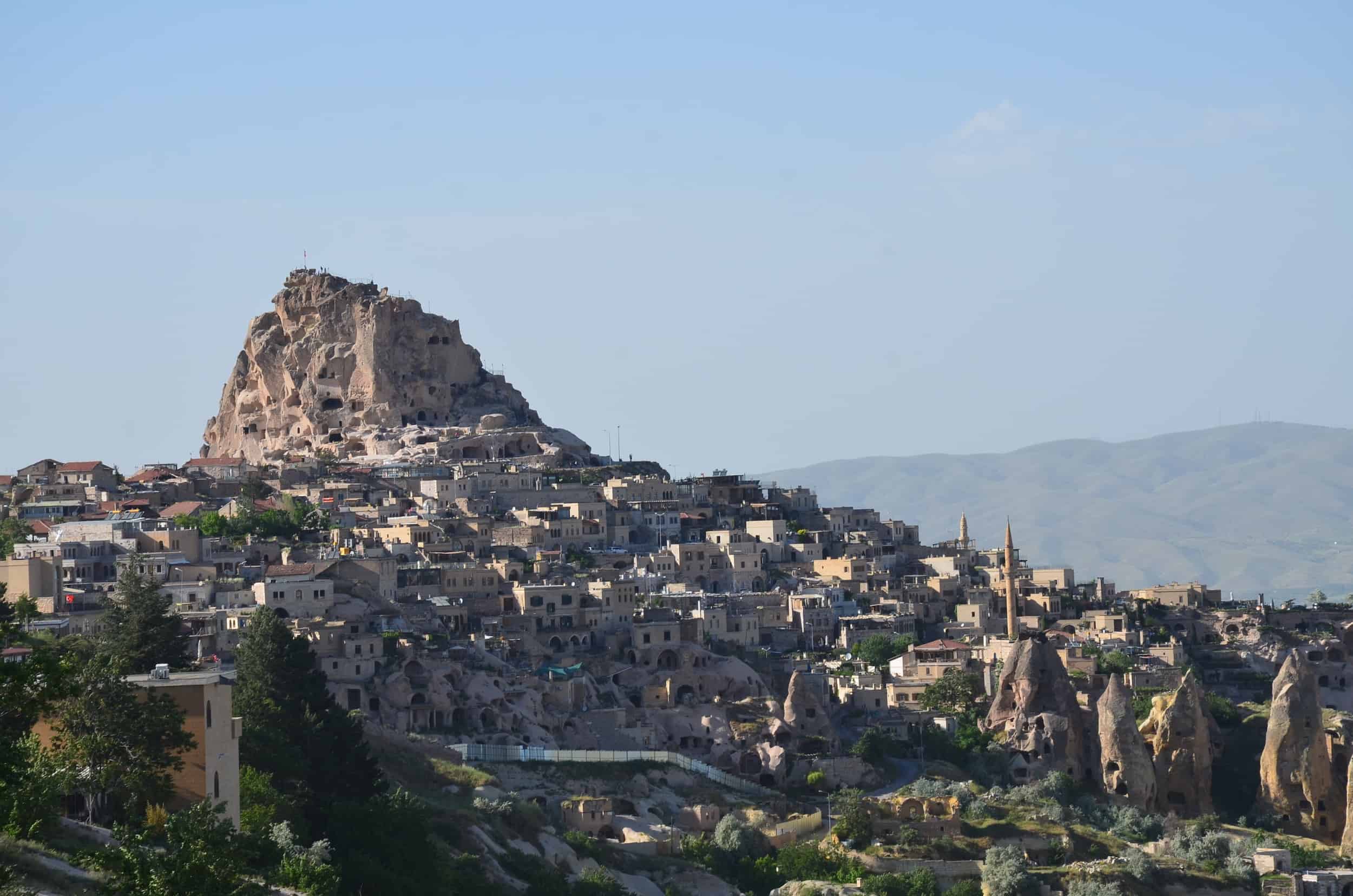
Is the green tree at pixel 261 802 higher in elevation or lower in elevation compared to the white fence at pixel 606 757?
higher

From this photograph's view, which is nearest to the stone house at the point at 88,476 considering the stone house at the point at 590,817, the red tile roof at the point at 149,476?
the red tile roof at the point at 149,476

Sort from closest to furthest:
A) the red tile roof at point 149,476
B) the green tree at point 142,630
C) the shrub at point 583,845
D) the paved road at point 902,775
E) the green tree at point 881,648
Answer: the green tree at point 142,630 < the shrub at point 583,845 < the paved road at point 902,775 < the green tree at point 881,648 < the red tile roof at point 149,476

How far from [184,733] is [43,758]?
159 inches

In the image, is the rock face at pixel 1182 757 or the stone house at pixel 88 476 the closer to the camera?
the rock face at pixel 1182 757

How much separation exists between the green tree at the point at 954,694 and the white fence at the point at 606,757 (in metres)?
12.9

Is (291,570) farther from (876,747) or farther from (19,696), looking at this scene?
(19,696)

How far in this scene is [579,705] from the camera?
87.8 meters

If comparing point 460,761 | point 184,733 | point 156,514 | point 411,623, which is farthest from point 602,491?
point 184,733

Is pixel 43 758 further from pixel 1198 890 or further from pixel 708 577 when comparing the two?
pixel 708 577

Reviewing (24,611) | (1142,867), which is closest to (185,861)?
(24,611)

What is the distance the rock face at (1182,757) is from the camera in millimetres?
94188

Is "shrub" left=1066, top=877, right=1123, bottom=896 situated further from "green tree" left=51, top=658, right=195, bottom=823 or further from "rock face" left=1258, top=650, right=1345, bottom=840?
"green tree" left=51, top=658, right=195, bottom=823

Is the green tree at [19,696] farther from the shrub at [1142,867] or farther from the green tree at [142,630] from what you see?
the shrub at [1142,867]

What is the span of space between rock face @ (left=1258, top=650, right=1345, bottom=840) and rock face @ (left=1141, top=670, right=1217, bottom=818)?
2.28 m
